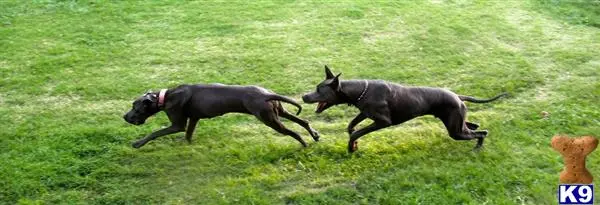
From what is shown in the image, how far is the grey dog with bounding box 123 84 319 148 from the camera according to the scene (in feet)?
24.7

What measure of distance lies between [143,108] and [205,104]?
2.55 feet

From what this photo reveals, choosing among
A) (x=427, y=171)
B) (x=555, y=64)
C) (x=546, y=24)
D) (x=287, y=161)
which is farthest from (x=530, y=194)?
(x=546, y=24)

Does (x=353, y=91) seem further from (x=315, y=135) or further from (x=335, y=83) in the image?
(x=315, y=135)

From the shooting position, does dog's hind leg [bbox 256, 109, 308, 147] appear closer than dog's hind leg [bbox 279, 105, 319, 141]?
Yes

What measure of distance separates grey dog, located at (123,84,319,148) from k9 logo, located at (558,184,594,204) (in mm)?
3167

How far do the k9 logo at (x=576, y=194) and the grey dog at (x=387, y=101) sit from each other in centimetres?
131

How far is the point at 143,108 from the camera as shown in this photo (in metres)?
7.68

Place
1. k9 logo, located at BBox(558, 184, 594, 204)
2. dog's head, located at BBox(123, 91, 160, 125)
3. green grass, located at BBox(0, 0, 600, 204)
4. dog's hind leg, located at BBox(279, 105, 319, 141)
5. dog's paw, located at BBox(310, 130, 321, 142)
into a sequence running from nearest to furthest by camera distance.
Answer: k9 logo, located at BBox(558, 184, 594, 204), green grass, located at BBox(0, 0, 600, 204), dog's head, located at BBox(123, 91, 160, 125), dog's hind leg, located at BBox(279, 105, 319, 141), dog's paw, located at BBox(310, 130, 321, 142)

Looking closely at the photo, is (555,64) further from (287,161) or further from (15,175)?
(15,175)

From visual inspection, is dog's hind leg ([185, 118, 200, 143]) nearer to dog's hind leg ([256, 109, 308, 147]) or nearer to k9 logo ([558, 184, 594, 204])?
dog's hind leg ([256, 109, 308, 147])

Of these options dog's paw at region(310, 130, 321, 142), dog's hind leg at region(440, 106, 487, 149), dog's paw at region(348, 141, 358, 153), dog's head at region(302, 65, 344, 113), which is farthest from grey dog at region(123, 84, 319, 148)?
dog's hind leg at region(440, 106, 487, 149)

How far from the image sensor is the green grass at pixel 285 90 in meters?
7.29

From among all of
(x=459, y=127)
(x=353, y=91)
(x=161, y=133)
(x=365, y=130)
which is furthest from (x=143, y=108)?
(x=459, y=127)

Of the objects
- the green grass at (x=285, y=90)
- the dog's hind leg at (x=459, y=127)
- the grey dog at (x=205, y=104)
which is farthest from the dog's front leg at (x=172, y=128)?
the dog's hind leg at (x=459, y=127)
